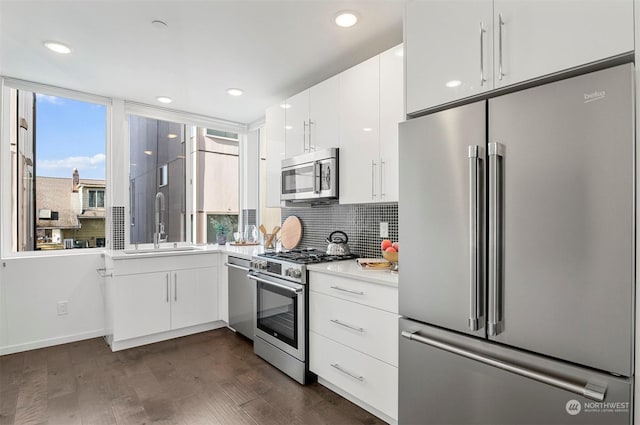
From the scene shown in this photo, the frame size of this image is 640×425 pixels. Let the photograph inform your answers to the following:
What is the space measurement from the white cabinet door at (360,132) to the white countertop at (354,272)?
477mm

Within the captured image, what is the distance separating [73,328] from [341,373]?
2.86 metres

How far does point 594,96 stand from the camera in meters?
1.15

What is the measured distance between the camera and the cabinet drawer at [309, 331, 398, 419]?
1.88 meters

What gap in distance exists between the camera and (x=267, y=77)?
117 inches

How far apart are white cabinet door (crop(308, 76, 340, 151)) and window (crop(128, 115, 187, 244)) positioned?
214 centimetres

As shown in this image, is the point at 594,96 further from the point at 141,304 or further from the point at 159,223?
the point at 159,223

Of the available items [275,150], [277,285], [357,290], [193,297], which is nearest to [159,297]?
[193,297]

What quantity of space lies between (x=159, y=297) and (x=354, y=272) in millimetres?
2202

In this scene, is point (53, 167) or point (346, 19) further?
point (53, 167)

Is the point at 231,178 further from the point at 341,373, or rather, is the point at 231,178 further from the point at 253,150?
the point at 341,373

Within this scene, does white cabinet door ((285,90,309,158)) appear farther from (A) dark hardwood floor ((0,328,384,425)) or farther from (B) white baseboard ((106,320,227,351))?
(B) white baseboard ((106,320,227,351))

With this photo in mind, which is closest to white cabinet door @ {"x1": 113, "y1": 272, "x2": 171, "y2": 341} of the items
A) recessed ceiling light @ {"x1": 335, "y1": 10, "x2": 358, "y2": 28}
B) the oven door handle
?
the oven door handle

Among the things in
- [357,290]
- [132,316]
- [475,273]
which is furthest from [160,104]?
[475,273]

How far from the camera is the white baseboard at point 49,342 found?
3034mm
